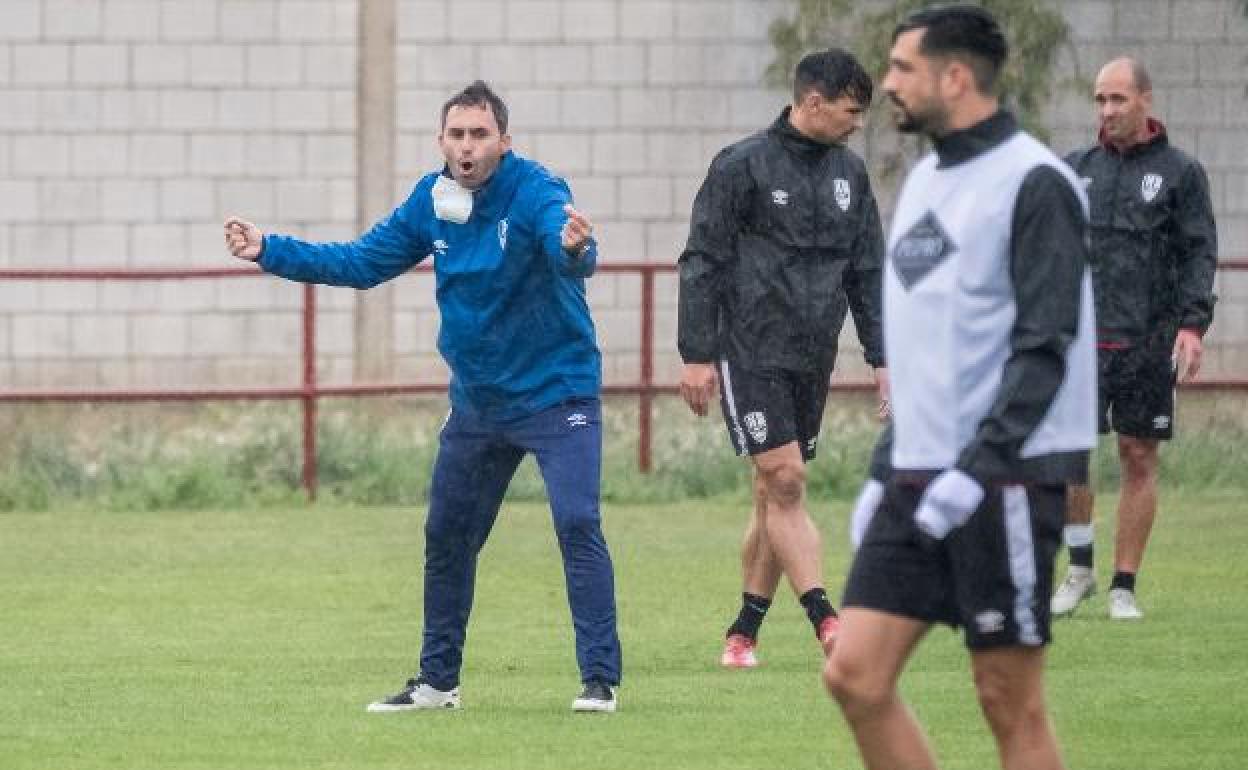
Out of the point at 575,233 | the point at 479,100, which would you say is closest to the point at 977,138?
the point at 575,233

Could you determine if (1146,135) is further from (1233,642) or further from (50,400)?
(50,400)

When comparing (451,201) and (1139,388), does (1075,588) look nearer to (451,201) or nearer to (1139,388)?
(1139,388)

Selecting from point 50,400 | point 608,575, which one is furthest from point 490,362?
point 50,400

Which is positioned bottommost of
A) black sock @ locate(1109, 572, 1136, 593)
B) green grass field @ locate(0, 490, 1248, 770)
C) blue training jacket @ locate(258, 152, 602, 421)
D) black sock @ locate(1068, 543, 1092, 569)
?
green grass field @ locate(0, 490, 1248, 770)

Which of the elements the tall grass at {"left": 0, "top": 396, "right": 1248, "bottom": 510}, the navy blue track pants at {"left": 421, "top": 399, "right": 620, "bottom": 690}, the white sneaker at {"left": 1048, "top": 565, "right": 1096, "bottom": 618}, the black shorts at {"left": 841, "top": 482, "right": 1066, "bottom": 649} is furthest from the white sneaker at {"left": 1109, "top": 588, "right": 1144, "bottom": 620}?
the black shorts at {"left": 841, "top": 482, "right": 1066, "bottom": 649}

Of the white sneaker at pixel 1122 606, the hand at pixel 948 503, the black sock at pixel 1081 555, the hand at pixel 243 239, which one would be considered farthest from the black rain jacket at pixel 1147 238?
the hand at pixel 948 503

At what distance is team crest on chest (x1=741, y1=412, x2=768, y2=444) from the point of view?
10688 millimetres

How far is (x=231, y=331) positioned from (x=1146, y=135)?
908 cm

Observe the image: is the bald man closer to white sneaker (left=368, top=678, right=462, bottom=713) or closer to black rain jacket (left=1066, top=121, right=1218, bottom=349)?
black rain jacket (left=1066, top=121, right=1218, bottom=349)

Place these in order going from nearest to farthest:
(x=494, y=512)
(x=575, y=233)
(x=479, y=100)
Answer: (x=575, y=233) < (x=479, y=100) < (x=494, y=512)

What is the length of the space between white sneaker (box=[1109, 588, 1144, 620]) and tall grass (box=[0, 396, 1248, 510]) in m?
5.17

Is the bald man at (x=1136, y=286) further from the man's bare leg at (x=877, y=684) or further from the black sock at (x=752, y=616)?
the man's bare leg at (x=877, y=684)

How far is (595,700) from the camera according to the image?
32.0ft

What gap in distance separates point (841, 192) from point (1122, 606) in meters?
2.38
